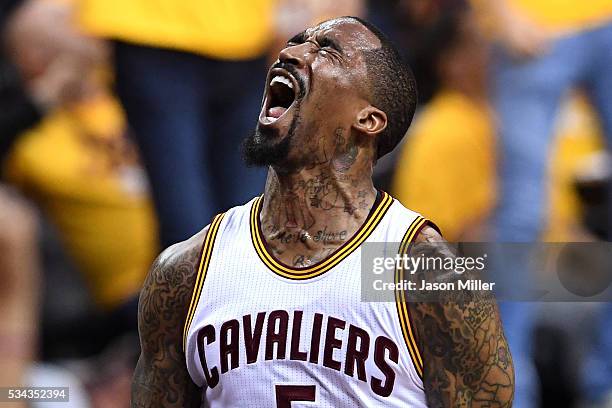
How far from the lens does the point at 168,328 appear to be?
352 centimetres

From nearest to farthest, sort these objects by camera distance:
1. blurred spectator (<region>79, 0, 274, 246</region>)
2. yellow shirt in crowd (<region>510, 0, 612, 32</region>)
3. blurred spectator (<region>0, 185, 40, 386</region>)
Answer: blurred spectator (<region>0, 185, 40, 386</region>) → blurred spectator (<region>79, 0, 274, 246</region>) → yellow shirt in crowd (<region>510, 0, 612, 32</region>)

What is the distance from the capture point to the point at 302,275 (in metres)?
3.39

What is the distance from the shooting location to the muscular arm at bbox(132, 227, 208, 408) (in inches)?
138

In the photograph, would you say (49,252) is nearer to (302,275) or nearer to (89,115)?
(89,115)

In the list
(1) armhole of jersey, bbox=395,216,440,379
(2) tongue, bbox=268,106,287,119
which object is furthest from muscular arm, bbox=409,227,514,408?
(2) tongue, bbox=268,106,287,119

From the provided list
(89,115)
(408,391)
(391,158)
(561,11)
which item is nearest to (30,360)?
(89,115)

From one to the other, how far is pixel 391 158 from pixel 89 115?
147 centimetres

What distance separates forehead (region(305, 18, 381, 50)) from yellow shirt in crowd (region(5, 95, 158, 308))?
8.30ft

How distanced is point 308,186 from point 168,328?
54 centimetres

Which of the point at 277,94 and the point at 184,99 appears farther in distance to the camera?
the point at 184,99

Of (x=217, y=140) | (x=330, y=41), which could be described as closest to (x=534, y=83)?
(x=217, y=140)

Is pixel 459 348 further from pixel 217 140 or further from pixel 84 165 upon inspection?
pixel 84 165

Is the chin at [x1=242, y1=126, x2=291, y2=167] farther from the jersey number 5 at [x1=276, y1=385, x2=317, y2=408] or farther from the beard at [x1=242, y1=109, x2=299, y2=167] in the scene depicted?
the jersey number 5 at [x1=276, y1=385, x2=317, y2=408]

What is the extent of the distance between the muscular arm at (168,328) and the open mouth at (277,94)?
0.39m
